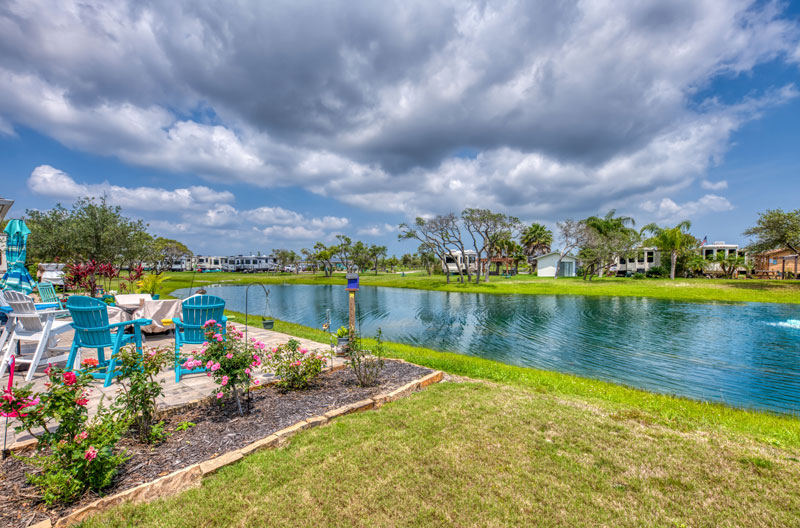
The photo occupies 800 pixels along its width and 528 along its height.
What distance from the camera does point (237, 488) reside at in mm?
2582

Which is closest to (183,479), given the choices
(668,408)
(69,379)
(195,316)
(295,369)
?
(69,379)

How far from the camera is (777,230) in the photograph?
27172 millimetres

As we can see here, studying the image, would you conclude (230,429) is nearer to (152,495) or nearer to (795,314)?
(152,495)

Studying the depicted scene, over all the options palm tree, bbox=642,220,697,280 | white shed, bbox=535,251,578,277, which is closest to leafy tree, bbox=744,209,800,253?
palm tree, bbox=642,220,697,280

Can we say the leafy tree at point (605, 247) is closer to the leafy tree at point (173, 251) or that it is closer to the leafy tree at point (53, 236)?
the leafy tree at point (53, 236)

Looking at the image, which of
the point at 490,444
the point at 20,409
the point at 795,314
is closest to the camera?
the point at 20,409

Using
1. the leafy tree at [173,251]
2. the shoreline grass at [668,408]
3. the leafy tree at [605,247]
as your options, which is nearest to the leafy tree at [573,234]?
the leafy tree at [605,247]

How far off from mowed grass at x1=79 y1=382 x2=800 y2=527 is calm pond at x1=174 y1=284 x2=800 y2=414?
4.96 m

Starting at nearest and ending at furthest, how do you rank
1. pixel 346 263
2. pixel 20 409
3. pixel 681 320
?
pixel 20 409 → pixel 681 320 → pixel 346 263

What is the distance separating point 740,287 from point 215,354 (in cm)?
3905

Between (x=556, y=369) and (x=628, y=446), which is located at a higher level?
(x=628, y=446)

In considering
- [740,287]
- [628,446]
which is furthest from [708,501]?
[740,287]

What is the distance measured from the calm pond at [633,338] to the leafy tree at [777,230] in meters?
10.8

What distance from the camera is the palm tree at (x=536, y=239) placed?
56.6 metres
